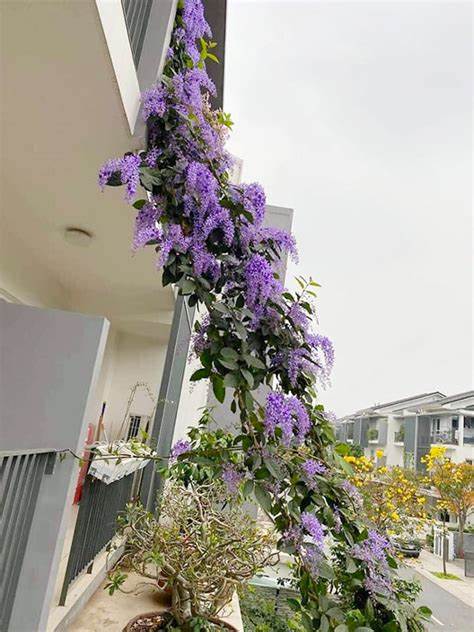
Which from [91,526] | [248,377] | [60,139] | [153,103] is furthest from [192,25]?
[91,526]

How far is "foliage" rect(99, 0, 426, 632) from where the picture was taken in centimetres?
151

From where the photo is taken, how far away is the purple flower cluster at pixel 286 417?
159 centimetres

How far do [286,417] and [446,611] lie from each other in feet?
32.8

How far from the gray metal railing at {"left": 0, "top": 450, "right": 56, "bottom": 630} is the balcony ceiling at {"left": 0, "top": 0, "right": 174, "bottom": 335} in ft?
4.49

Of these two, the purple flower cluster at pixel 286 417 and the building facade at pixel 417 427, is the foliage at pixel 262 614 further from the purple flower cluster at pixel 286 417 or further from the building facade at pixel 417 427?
the building facade at pixel 417 427

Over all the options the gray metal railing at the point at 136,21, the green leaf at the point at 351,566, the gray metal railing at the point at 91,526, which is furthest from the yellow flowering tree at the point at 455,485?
the gray metal railing at the point at 136,21

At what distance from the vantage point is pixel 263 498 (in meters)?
1.51

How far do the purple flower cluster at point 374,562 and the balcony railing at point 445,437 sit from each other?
86.3ft

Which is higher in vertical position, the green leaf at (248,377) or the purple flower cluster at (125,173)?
the purple flower cluster at (125,173)

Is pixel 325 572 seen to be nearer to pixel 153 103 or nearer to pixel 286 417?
pixel 286 417

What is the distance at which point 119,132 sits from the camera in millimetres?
1971

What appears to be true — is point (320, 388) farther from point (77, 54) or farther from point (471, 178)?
point (471, 178)

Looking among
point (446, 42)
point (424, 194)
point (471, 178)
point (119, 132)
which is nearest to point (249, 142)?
point (424, 194)

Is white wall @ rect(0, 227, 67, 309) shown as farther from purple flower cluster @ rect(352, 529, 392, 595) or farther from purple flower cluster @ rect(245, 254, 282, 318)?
purple flower cluster @ rect(352, 529, 392, 595)
